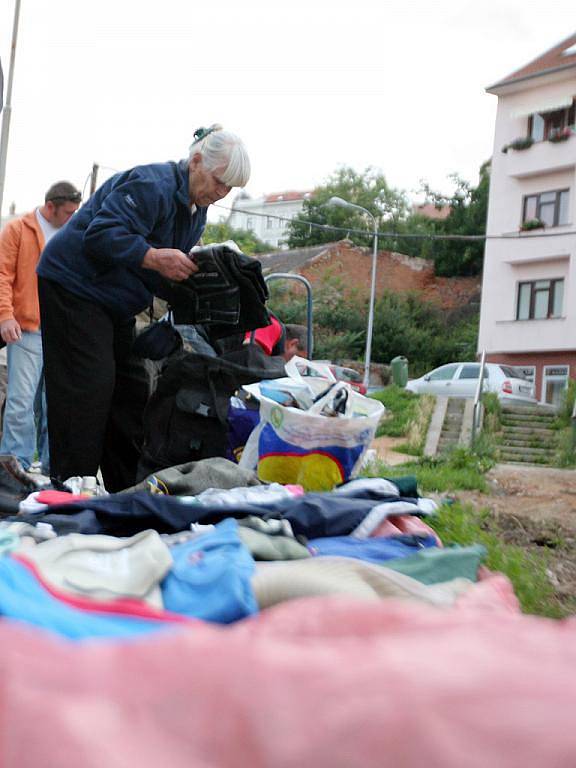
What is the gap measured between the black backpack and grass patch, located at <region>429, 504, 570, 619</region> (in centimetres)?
111

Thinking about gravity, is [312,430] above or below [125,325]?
below

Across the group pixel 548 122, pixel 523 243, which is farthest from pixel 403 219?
pixel 523 243

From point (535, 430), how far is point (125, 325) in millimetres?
16515

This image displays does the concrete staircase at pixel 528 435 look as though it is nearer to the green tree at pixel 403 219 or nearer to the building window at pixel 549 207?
the building window at pixel 549 207

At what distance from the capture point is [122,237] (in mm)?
3943

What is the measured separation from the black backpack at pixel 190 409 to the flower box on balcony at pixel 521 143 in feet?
111

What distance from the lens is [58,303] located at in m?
4.15

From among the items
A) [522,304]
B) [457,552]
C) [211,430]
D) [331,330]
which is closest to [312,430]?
[211,430]

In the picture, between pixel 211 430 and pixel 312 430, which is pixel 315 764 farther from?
pixel 211 430

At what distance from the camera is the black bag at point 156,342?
4461mm

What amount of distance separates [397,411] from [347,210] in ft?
120

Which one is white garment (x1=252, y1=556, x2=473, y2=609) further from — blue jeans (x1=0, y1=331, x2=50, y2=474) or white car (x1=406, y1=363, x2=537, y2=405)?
white car (x1=406, y1=363, x2=537, y2=405)

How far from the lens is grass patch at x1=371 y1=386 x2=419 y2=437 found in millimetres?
18688

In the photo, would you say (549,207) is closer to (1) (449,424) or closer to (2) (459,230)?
(2) (459,230)
